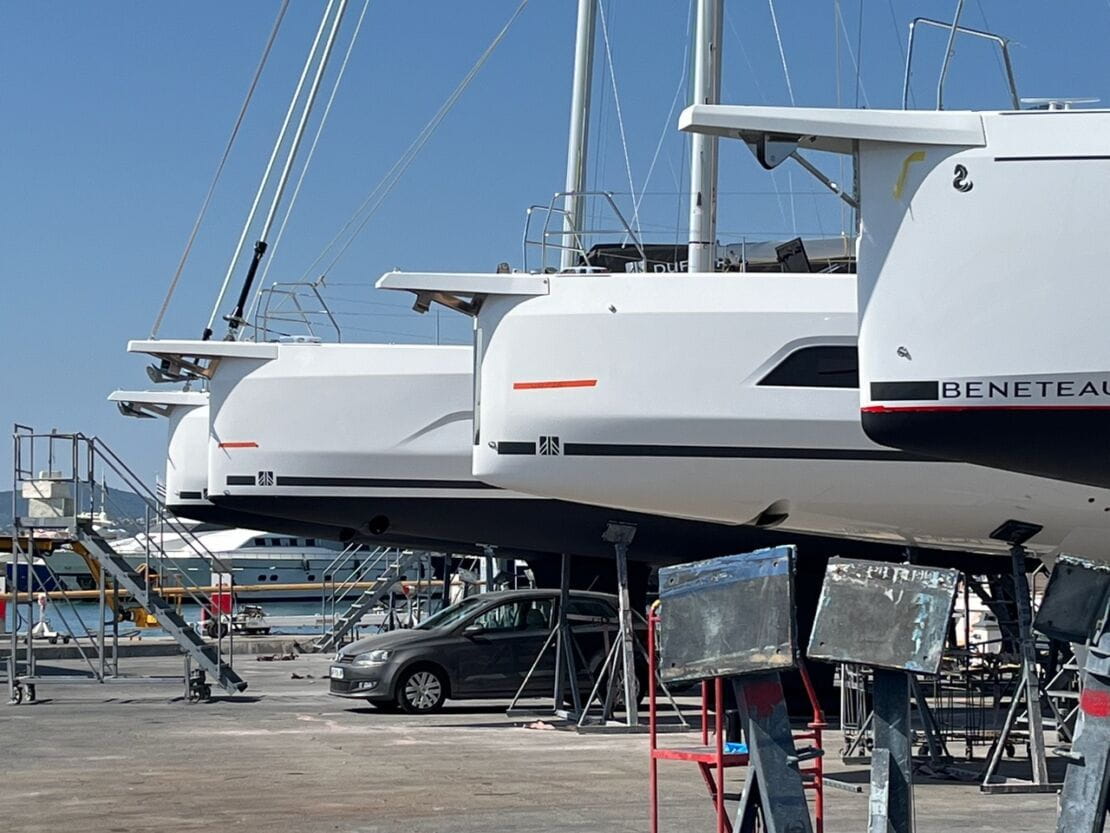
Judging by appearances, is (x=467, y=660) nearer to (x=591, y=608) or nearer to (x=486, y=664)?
(x=486, y=664)

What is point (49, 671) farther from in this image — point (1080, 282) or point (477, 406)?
point (1080, 282)

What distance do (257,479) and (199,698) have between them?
313 centimetres

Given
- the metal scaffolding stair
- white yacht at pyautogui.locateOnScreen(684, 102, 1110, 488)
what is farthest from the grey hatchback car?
the metal scaffolding stair

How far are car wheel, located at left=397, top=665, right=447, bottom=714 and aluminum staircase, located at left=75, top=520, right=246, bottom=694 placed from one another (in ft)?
11.3

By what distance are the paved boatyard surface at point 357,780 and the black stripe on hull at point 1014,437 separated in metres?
2.27

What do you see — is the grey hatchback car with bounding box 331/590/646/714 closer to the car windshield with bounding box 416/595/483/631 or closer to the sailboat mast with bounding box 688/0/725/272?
the car windshield with bounding box 416/595/483/631

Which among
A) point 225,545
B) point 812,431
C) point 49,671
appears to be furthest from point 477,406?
point 225,545

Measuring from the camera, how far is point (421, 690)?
20.0 meters

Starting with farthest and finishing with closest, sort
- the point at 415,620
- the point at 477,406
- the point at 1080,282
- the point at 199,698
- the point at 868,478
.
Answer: the point at 415,620, the point at 199,698, the point at 477,406, the point at 868,478, the point at 1080,282

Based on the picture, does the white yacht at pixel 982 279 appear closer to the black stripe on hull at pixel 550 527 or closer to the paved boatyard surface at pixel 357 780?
the paved boatyard surface at pixel 357 780

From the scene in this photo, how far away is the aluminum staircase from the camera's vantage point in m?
22.6

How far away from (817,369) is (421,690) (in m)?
7.36

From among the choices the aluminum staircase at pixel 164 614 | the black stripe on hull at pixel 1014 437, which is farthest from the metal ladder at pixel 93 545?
the black stripe on hull at pixel 1014 437

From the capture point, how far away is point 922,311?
33.9 feet
